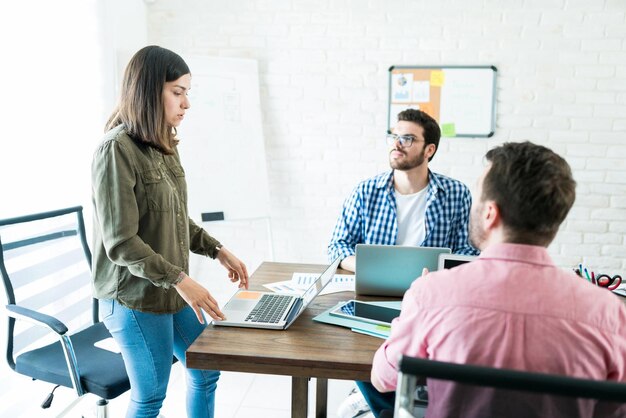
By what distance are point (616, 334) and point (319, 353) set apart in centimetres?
70

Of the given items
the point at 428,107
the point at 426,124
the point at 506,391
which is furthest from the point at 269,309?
the point at 428,107

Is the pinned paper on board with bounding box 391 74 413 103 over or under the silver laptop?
over

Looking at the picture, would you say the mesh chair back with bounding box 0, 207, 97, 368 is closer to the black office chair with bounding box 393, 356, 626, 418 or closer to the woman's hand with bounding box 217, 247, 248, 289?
the woman's hand with bounding box 217, 247, 248, 289

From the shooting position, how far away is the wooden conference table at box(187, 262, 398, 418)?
141 centimetres

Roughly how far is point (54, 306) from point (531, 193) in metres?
1.92

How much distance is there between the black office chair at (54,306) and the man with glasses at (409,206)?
103cm

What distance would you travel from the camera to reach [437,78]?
10.8 feet

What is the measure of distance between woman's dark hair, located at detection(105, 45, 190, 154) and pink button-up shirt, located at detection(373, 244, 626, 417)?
38.7 inches

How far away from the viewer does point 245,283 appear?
78.7 inches

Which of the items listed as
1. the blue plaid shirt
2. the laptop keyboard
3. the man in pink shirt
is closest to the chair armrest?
the laptop keyboard

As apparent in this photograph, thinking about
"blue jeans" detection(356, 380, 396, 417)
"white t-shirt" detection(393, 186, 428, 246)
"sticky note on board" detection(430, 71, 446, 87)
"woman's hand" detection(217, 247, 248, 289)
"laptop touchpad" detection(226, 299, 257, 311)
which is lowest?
"blue jeans" detection(356, 380, 396, 417)

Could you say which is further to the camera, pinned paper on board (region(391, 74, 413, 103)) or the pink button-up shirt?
pinned paper on board (region(391, 74, 413, 103))

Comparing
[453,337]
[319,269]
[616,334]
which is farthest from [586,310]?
[319,269]

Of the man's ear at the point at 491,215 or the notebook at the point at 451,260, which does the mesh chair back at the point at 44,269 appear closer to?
the notebook at the point at 451,260
